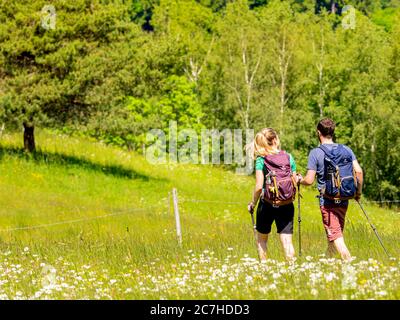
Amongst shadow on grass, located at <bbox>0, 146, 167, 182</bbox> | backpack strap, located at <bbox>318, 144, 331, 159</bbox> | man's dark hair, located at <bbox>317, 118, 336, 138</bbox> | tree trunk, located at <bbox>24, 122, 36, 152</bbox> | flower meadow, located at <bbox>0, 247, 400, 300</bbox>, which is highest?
man's dark hair, located at <bbox>317, 118, 336, 138</bbox>

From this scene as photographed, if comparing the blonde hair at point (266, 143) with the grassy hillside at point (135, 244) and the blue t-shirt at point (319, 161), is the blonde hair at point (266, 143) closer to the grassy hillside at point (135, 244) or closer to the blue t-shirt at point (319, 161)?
the blue t-shirt at point (319, 161)

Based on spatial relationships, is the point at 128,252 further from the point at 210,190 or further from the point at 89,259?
the point at 210,190

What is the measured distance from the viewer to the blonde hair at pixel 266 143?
29.3 feet

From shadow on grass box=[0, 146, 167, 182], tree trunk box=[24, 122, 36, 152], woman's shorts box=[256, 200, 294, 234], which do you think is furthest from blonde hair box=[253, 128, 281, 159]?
tree trunk box=[24, 122, 36, 152]

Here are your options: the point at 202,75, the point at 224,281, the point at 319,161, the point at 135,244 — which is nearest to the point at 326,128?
the point at 319,161

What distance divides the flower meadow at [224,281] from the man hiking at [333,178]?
594 millimetres

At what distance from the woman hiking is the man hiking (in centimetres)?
25

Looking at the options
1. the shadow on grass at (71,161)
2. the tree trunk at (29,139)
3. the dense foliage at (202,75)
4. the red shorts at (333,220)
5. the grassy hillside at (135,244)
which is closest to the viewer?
the grassy hillside at (135,244)

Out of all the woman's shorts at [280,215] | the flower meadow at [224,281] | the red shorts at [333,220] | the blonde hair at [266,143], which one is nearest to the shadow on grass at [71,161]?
the flower meadow at [224,281]

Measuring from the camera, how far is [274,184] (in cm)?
877

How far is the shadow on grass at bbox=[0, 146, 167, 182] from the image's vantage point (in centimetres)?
2836

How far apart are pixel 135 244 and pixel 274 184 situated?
368 cm

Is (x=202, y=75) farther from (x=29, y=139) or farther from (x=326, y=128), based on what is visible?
(x=326, y=128)

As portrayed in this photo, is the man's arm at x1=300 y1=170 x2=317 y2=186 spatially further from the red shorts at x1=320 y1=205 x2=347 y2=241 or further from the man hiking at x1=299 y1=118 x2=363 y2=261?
the red shorts at x1=320 y1=205 x2=347 y2=241
